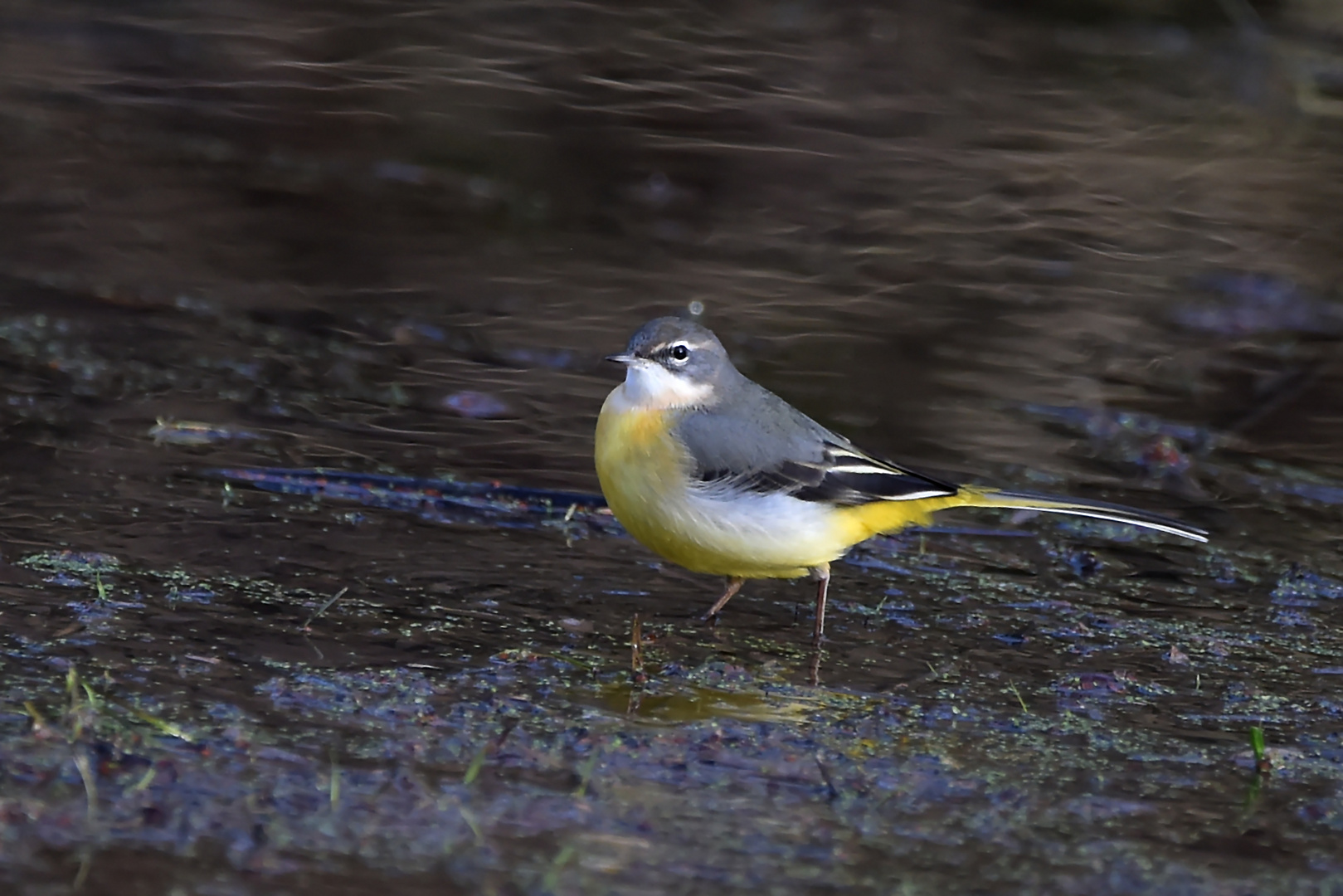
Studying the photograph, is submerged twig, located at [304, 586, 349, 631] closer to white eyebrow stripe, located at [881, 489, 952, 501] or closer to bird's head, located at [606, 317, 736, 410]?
bird's head, located at [606, 317, 736, 410]

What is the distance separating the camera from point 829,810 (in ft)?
15.1

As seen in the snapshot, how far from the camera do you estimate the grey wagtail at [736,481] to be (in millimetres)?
6133

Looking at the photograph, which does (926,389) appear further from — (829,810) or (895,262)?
(829,810)

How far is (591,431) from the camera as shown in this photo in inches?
324

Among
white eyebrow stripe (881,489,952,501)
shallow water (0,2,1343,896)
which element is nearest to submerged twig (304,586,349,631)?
shallow water (0,2,1343,896)

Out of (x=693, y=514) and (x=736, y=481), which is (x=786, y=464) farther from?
(x=693, y=514)

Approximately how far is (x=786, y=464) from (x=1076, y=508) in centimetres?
117

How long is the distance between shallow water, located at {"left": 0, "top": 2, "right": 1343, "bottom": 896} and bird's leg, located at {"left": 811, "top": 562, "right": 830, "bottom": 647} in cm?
12

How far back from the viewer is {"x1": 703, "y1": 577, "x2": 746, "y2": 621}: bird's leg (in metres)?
6.34

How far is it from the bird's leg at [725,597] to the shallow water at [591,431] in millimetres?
92

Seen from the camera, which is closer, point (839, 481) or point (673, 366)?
point (839, 481)

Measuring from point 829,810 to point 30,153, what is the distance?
30.1ft

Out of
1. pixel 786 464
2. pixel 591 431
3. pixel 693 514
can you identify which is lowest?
pixel 591 431

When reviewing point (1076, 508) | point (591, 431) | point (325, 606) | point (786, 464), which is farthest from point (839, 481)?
point (591, 431)
